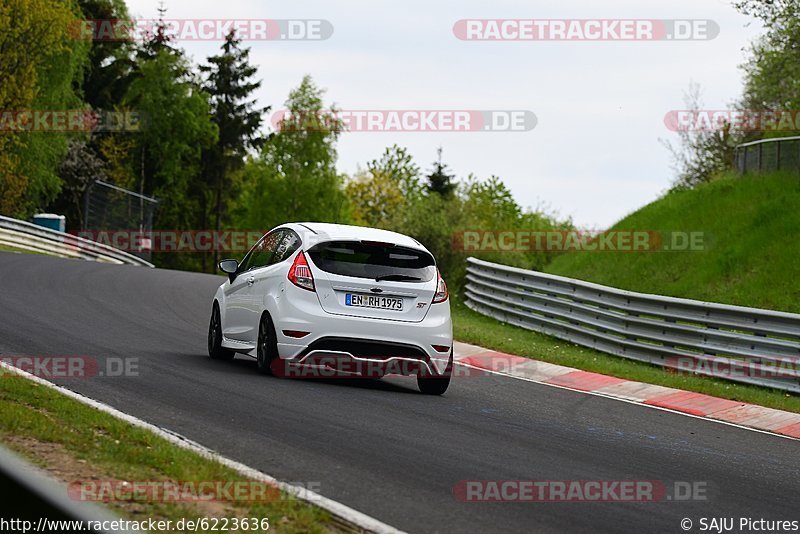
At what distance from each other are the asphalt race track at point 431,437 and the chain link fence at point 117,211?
26644 millimetres

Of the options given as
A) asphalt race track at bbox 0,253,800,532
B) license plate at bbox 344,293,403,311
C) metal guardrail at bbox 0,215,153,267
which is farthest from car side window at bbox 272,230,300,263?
metal guardrail at bbox 0,215,153,267

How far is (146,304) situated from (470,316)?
846 cm

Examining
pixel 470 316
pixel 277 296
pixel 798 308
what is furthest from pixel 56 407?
pixel 798 308

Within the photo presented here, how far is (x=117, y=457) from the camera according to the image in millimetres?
6676

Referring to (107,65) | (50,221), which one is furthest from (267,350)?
(107,65)

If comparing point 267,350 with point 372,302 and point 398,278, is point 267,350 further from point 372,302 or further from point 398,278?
point 398,278

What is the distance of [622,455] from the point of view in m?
8.94

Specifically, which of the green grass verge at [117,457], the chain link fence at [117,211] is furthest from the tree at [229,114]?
the green grass verge at [117,457]

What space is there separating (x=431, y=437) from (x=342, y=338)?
8.90 ft

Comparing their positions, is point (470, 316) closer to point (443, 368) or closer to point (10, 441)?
point (443, 368)

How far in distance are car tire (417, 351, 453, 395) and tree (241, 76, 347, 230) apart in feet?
223

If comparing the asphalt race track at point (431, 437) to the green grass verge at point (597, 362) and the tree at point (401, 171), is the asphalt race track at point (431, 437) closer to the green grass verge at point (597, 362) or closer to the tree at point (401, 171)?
the green grass verge at point (597, 362)

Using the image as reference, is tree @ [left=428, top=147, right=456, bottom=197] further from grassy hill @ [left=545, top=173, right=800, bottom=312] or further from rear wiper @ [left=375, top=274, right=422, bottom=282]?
rear wiper @ [left=375, top=274, right=422, bottom=282]

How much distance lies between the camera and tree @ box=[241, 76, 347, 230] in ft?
262
